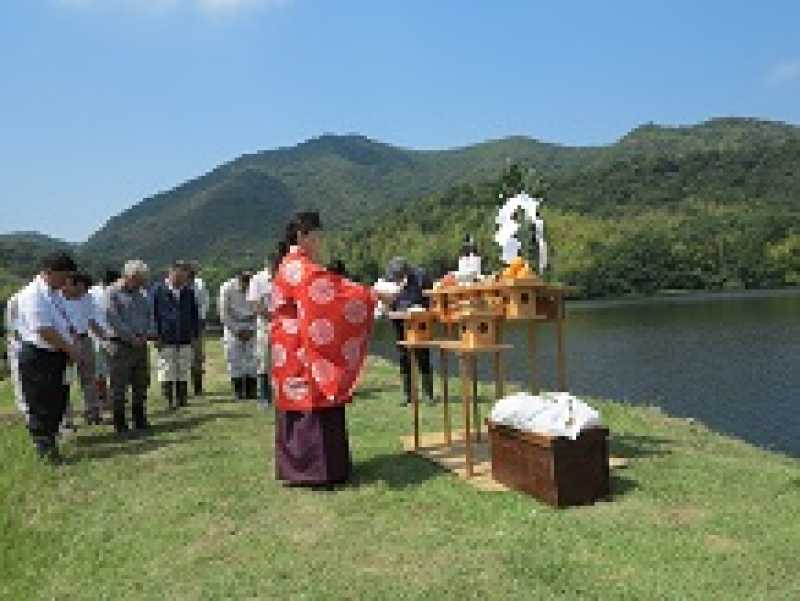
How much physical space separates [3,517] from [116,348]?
424 centimetres

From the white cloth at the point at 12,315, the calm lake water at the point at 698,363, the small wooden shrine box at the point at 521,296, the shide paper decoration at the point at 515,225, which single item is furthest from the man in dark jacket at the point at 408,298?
the calm lake water at the point at 698,363

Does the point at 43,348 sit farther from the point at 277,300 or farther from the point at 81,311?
the point at 277,300

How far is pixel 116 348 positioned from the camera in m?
13.7

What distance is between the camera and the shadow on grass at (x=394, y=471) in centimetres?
974

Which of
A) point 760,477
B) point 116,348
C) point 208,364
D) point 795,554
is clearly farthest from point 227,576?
point 208,364

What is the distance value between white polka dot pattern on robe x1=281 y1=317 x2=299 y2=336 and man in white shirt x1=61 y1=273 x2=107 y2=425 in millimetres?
4423

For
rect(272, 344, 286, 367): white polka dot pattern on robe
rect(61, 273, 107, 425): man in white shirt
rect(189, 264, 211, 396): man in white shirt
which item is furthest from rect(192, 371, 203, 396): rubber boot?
rect(272, 344, 286, 367): white polka dot pattern on robe

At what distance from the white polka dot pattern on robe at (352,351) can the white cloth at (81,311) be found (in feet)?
19.3

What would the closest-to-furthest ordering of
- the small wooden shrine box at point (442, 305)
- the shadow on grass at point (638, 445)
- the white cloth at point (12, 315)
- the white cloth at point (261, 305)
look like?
the shadow on grass at point (638, 445) < the small wooden shrine box at point (442, 305) < the white cloth at point (12, 315) < the white cloth at point (261, 305)

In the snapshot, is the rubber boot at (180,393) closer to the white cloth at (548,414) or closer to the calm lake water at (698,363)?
the white cloth at (548,414)

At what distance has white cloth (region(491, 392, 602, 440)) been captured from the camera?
867 cm

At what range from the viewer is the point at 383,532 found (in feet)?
26.6

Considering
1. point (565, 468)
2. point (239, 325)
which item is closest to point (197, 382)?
point (239, 325)

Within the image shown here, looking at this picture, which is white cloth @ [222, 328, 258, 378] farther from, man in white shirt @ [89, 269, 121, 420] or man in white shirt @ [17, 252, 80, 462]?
man in white shirt @ [17, 252, 80, 462]
